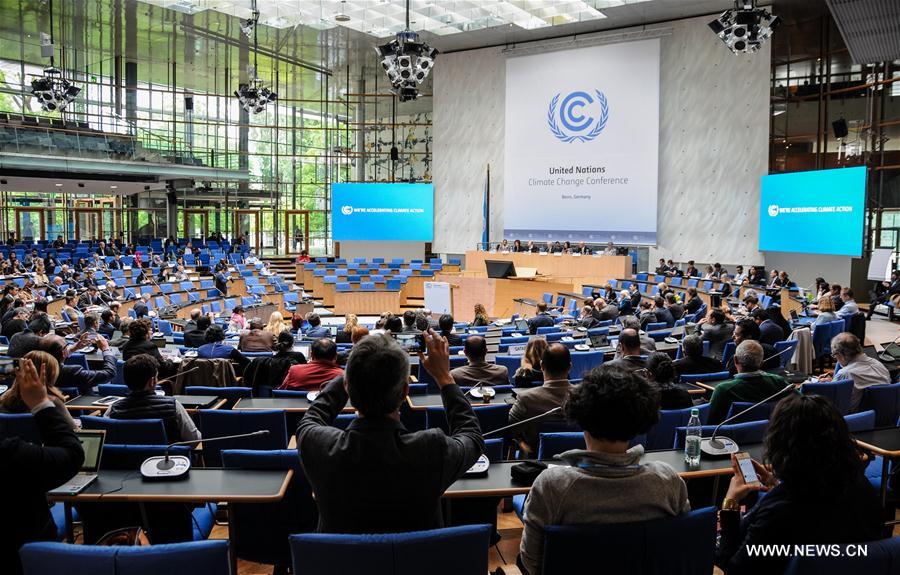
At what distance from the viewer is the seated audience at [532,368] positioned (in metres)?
5.30

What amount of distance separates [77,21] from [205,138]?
8080 millimetres

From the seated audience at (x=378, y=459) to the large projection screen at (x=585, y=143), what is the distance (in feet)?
66.5

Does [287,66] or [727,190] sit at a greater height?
[287,66]

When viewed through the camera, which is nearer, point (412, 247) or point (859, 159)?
point (859, 159)

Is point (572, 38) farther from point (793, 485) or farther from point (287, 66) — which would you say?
point (793, 485)

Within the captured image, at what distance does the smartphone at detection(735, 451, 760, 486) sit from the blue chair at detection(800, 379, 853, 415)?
234 cm

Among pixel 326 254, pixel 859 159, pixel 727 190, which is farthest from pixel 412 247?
pixel 859 159

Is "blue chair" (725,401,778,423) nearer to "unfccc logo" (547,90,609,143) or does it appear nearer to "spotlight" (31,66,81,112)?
"spotlight" (31,66,81,112)

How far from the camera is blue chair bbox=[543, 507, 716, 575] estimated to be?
1.94 meters

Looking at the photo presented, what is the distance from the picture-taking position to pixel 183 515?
10.4 feet

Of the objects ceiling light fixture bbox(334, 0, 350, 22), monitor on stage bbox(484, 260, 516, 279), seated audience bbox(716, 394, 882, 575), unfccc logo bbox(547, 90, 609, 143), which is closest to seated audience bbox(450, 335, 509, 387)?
seated audience bbox(716, 394, 882, 575)

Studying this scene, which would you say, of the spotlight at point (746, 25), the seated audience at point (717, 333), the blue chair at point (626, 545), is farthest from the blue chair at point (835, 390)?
the spotlight at point (746, 25)

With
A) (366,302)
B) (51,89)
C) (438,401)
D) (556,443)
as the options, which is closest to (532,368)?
(438,401)

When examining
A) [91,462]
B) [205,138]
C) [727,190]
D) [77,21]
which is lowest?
[91,462]
